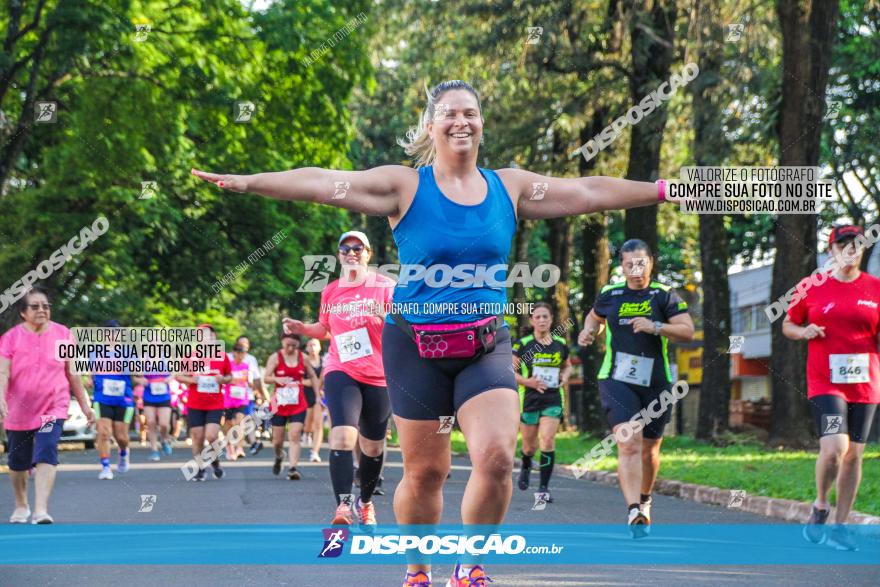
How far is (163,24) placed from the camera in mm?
26547

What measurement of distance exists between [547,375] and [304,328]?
224 inches

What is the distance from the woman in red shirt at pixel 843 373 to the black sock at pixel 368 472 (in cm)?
293

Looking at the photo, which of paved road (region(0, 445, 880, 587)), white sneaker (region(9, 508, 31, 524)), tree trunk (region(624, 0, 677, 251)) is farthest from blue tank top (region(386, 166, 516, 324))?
tree trunk (region(624, 0, 677, 251))

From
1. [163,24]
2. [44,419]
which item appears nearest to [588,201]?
[44,419]

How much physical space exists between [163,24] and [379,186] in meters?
22.2

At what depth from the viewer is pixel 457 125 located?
5656 mm

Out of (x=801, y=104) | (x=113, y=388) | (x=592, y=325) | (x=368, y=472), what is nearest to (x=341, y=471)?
(x=368, y=472)

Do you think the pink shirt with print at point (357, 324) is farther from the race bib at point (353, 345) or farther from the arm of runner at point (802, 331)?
the arm of runner at point (802, 331)

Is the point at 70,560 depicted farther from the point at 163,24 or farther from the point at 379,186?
the point at 163,24

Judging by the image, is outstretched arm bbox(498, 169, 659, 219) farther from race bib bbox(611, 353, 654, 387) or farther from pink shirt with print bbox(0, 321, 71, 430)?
pink shirt with print bbox(0, 321, 71, 430)

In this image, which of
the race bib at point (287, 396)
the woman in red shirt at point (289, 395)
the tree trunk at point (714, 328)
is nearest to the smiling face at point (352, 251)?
the woman in red shirt at point (289, 395)

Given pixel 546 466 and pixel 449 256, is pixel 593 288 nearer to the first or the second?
pixel 546 466

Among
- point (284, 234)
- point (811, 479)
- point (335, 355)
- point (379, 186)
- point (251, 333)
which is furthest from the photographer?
point (251, 333)

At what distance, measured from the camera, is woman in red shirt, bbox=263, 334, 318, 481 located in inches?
699
